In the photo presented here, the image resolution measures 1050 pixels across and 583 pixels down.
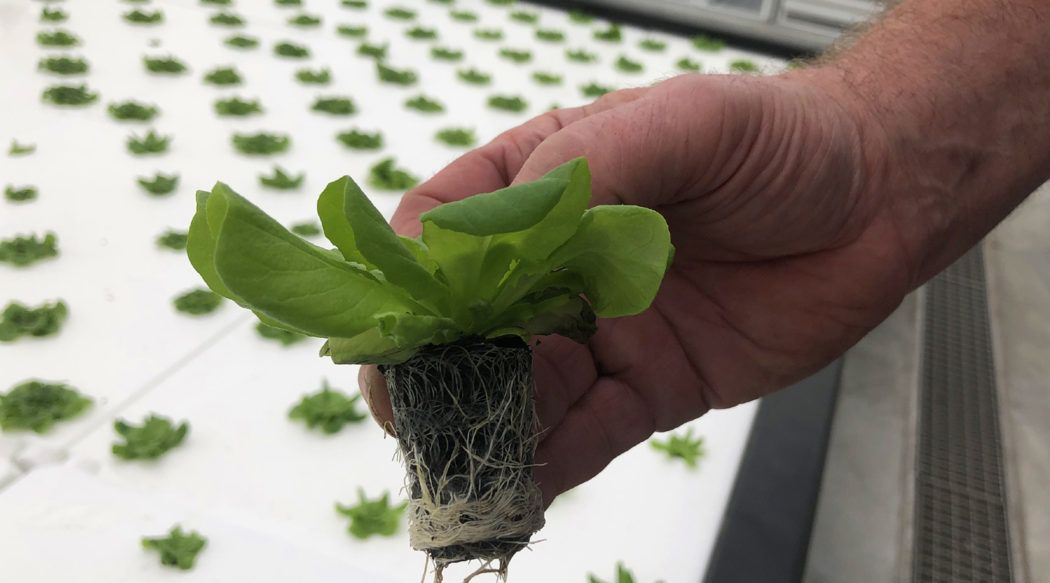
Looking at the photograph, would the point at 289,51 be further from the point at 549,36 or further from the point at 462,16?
the point at 549,36

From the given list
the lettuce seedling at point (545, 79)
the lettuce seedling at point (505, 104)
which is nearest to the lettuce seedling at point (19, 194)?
the lettuce seedling at point (505, 104)

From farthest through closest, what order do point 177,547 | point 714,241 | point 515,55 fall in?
point 515,55
point 177,547
point 714,241

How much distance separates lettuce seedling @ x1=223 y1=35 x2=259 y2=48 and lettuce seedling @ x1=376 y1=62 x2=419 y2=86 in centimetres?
41

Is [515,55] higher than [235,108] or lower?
higher

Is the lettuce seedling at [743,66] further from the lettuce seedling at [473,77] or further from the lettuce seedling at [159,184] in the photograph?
the lettuce seedling at [159,184]

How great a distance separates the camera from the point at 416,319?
1.73 ft

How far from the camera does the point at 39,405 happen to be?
3.77ft

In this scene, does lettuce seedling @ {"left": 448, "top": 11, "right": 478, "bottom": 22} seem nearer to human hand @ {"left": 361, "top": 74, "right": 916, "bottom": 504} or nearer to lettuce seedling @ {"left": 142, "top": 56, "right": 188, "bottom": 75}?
lettuce seedling @ {"left": 142, "top": 56, "right": 188, "bottom": 75}

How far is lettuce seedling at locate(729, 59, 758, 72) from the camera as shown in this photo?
256cm

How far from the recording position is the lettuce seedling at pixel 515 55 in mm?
2553

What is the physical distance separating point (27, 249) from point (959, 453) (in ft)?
6.29

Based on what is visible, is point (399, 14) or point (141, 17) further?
point (399, 14)

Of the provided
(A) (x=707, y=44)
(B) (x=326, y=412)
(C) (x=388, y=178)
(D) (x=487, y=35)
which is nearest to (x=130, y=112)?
(C) (x=388, y=178)

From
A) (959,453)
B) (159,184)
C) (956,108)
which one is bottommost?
(959,453)
